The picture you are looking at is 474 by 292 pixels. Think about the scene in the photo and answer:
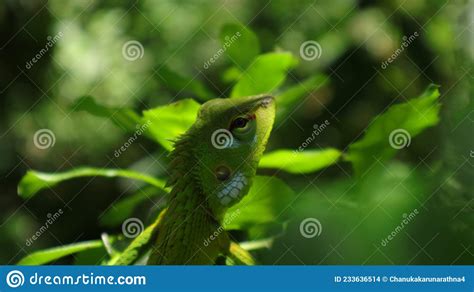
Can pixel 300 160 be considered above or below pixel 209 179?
above

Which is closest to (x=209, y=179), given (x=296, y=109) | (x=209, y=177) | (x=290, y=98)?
(x=209, y=177)

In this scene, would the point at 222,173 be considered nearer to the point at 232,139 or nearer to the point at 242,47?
the point at 232,139

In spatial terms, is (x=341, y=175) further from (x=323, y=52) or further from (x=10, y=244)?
(x=10, y=244)

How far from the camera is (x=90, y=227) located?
2.79 meters

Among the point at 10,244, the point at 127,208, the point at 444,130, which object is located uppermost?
the point at 444,130

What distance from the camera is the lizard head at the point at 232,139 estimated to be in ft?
4.00

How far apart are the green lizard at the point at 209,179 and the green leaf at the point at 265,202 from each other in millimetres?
27

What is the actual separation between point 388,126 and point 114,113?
522mm

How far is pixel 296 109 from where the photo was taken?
1854mm

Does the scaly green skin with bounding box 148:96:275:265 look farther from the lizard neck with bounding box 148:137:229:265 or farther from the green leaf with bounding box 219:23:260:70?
the green leaf with bounding box 219:23:260:70

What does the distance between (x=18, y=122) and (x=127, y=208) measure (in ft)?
5.41

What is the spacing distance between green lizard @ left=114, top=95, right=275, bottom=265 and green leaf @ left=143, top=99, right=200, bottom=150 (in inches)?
0.9

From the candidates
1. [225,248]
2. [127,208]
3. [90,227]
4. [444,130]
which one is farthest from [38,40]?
[444,130]

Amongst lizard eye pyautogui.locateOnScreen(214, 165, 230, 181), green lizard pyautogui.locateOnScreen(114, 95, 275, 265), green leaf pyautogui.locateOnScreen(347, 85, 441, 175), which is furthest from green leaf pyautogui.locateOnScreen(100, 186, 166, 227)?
green leaf pyautogui.locateOnScreen(347, 85, 441, 175)
